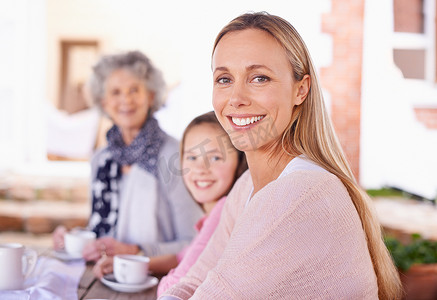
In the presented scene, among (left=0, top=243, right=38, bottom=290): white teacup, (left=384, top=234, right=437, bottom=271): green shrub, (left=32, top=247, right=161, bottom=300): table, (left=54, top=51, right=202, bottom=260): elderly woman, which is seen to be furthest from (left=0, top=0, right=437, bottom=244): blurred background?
(left=0, top=243, right=38, bottom=290): white teacup

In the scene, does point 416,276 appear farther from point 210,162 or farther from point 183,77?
point 183,77

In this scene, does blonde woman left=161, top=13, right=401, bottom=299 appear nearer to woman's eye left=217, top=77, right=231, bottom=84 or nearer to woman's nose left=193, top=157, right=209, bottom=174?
woman's eye left=217, top=77, right=231, bottom=84

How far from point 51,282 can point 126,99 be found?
1.37m

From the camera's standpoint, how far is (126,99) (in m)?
2.92

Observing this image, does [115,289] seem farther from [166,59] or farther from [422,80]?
[422,80]

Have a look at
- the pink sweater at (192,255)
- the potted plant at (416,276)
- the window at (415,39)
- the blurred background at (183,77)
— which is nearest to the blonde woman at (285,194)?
the pink sweater at (192,255)

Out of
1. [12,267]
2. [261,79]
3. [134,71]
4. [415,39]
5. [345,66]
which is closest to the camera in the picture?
[261,79]

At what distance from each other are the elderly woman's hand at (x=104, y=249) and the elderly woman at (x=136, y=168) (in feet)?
1.05

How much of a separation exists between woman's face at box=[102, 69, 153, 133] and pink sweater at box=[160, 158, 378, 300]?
6.06 ft

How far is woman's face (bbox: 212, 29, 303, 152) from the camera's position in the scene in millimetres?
1288

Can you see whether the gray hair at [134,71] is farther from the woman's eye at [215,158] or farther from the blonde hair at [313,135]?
the blonde hair at [313,135]

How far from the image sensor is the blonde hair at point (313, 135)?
4.26 ft

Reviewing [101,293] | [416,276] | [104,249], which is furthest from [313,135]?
[416,276]

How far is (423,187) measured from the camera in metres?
5.25
